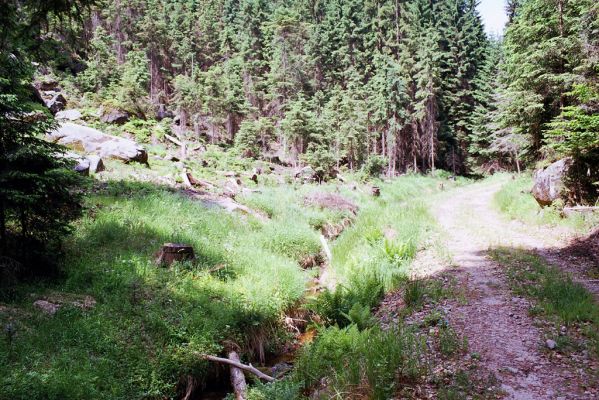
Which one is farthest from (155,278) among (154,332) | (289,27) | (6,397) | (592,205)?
(289,27)

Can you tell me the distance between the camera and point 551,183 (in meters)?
13.5

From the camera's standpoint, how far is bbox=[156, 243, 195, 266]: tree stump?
9.10 m

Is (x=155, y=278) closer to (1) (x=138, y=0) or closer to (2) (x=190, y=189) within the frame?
(2) (x=190, y=189)

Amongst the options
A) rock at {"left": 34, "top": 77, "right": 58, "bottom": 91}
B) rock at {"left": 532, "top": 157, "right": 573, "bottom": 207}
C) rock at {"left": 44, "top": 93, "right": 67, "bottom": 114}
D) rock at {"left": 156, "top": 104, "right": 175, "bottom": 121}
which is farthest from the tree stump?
rock at {"left": 156, "top": 104, "right": 175, "bottom": 121}

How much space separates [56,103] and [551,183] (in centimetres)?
2868

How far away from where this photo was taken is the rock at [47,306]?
21.2 ft

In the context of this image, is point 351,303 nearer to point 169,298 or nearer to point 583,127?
point 169,298

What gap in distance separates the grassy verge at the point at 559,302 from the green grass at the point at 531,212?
3487mm

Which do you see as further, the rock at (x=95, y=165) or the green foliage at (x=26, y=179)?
the rock at (x=95, y=165)

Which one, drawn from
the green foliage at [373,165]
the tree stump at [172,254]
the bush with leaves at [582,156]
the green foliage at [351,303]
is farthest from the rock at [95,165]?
the green foliage at [373,165]

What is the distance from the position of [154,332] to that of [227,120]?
40.4m

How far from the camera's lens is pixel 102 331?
6.42 meters

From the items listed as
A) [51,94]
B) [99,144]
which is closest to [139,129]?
[51,94]

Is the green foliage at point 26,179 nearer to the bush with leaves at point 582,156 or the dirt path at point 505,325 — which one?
the dirt path at point 505,325
